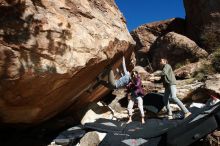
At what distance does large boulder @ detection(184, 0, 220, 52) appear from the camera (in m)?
18.9

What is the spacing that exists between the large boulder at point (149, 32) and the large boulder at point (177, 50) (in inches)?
81.0

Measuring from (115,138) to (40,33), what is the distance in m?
2.92

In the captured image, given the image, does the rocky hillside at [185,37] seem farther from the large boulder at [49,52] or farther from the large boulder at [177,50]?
the large boulder at [49,52]

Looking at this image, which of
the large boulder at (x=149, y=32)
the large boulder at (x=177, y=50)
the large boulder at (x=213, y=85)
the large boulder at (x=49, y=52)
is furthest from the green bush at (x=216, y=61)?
the large boulder at (x=149, y=32)

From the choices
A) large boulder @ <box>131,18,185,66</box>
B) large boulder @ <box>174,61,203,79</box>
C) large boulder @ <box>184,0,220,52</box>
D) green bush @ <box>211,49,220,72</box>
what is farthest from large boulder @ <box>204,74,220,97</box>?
large boulder @ <box>131,18,185,66</box>

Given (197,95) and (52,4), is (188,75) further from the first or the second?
(52,4)

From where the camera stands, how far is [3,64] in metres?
6.38

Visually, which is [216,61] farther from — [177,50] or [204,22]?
[204,22]

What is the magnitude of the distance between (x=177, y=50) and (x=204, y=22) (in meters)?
2.63

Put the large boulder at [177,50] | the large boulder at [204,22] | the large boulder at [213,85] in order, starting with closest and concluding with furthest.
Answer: the large boulder at [213,85]
the large boulder at [177,50]
the large boulder at [204,22]

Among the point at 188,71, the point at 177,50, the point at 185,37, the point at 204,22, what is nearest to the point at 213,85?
the point at 188,71

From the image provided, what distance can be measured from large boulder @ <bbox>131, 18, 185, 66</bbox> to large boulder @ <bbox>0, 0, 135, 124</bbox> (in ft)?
45.2

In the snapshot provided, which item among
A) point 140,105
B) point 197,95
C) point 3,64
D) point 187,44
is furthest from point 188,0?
point 3,64

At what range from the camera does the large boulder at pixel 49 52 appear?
21.3ft
